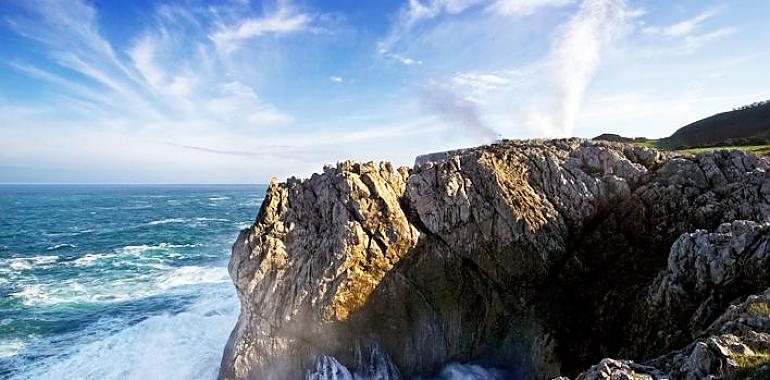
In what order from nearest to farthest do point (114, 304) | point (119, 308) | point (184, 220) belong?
point (119, 308), point (114, 304), point (184, 220)

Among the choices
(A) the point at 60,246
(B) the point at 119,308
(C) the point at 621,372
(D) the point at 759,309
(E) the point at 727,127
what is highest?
(E) the point at 727,127

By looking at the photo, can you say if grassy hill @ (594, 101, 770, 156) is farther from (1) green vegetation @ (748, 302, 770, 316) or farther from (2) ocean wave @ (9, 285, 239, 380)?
(2) ocean wave @ (9, 285, 239, 380)

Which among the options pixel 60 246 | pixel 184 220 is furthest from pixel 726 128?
pixel 60 246

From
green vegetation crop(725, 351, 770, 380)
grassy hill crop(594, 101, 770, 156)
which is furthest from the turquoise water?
grassy hill crop(594, 101, 770, 156)

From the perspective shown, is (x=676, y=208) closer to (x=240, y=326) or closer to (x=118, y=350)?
(x=240, y=326)

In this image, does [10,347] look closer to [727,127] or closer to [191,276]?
[191,276]

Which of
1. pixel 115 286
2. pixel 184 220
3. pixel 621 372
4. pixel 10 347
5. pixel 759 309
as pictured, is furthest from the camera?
pixel 184 220
